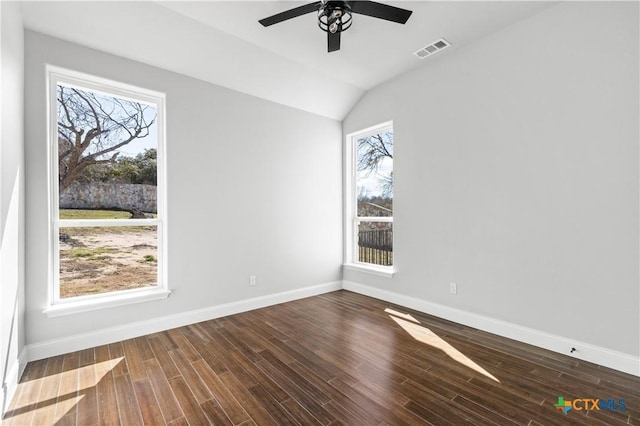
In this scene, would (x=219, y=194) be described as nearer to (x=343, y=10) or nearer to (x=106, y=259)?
(x=106, y=259)

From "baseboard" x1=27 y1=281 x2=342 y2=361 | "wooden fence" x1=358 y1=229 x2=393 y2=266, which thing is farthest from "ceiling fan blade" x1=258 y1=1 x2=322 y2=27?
"baseboard" x1=27 y1=281 x2=342 y2=361

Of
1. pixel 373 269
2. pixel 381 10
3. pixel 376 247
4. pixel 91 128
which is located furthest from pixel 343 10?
pixel 373 269

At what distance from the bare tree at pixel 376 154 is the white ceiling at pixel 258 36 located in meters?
0.85

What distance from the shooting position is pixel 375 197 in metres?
4.54

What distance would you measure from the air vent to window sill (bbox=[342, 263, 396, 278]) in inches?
107

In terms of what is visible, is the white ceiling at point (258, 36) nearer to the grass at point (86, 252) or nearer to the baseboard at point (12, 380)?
the grass at point (86, 252)

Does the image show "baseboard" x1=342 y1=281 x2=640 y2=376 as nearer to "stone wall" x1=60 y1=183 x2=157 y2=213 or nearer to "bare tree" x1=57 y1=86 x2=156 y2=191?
"stone wall" x1=60 y1=183 x2=157 y2=213

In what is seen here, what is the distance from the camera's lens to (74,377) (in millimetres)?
2293

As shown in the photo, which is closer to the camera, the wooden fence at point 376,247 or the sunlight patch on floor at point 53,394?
the sunlight patch on floor at point 53,394

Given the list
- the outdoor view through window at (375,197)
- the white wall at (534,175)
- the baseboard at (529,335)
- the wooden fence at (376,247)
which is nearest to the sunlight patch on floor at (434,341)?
the baseboard at (529,335)

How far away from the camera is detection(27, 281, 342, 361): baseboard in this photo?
8.54ft

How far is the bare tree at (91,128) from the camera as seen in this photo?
278 centimetres

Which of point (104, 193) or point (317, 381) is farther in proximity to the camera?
point (104, 193)

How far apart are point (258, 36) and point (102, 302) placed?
3077 mm
